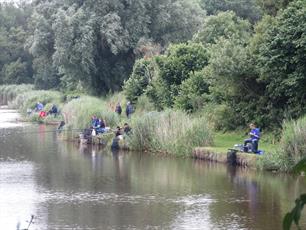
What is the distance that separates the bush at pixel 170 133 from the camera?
27.2m

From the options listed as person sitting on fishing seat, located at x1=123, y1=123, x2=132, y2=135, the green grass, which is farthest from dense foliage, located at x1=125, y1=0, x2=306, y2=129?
person sitting on fishing seat, located at x1=123, y1=123, x2=132, y2=135

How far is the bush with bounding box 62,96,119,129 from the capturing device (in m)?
35.2

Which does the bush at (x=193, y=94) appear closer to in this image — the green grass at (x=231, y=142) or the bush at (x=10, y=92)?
the green grass at (x=231, y=142)

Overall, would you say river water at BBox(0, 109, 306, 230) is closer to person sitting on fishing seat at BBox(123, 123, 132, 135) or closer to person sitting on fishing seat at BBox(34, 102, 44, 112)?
person sitting on fishing seat at BBox(123, 123, 132, 135)

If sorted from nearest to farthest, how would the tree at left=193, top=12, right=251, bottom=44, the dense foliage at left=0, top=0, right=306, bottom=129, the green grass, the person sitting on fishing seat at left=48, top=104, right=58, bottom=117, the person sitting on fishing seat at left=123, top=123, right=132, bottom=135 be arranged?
the green grass, the dense foliage at left=0, top=0, right=306, bottom=129, the person sitting on fishing seat at left=123, top=123, right=132, bottom=135, the tree at left=193, top=12, right=251, bottom=44, the person sitting on fishing seat at left=48, top=104, right=58, bottom=117

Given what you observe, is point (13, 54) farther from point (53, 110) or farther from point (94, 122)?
point (94, 122)

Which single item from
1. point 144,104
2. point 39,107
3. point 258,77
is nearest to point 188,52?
point 144,104

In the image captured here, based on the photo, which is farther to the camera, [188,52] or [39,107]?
[39,107]

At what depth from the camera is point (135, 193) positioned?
19.7 meters

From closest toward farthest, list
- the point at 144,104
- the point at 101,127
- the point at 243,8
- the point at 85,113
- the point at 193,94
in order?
the point at 193,94 → the point at 101,127 → the point at 85,113 → the point at 144,104 → the point at 243,8

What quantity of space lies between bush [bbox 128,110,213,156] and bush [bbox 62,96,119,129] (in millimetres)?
4517

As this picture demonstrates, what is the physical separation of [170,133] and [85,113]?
9.22 metres

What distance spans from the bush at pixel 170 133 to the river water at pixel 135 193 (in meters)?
0.94

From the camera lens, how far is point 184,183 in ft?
70.7
